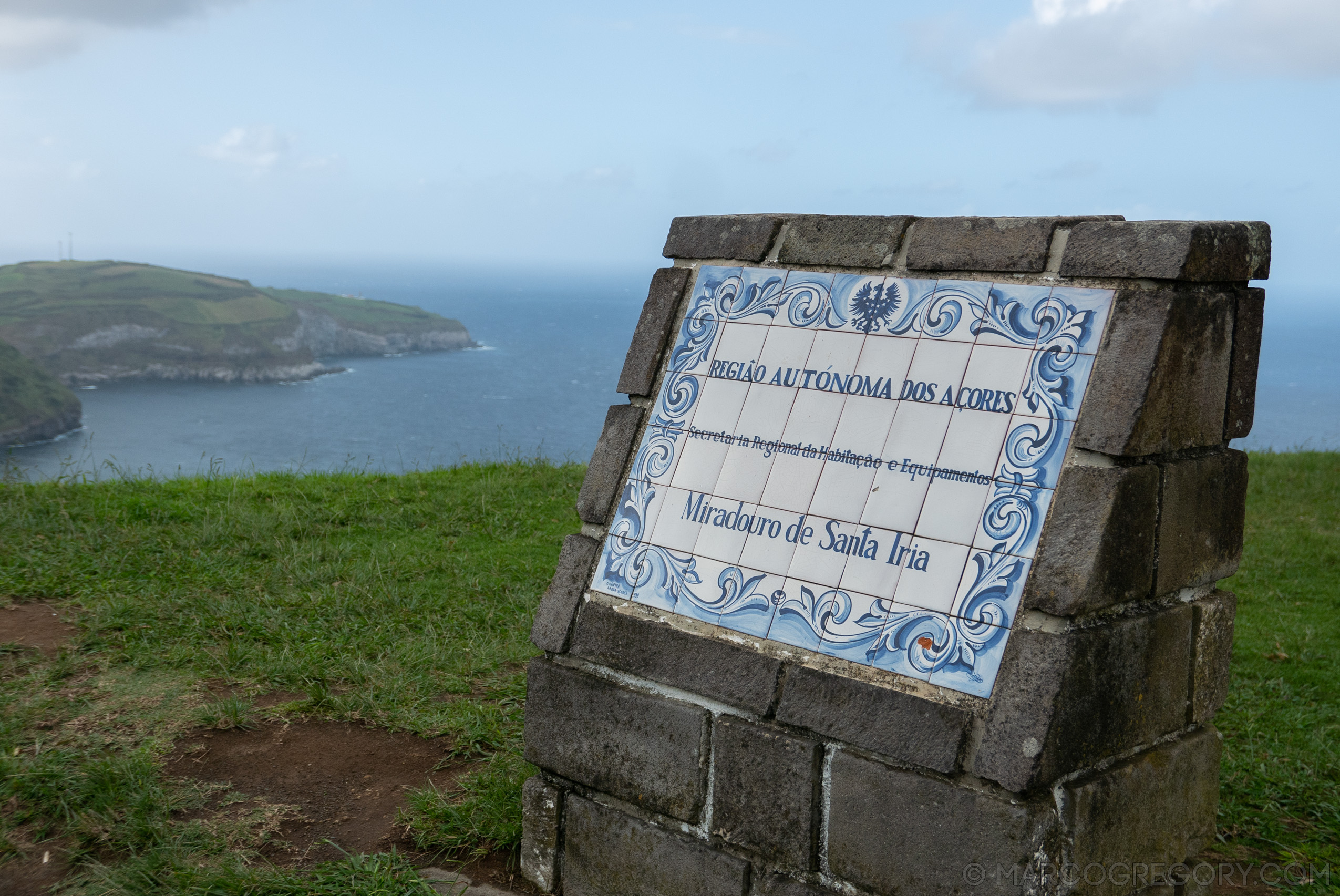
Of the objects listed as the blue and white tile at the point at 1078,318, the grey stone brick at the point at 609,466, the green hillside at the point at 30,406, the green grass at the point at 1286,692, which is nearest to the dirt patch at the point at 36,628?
the grey stone brick at the point at 609,466

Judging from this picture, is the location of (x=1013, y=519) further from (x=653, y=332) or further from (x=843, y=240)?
(x=653, y=332)

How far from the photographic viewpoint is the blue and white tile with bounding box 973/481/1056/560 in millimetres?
2348

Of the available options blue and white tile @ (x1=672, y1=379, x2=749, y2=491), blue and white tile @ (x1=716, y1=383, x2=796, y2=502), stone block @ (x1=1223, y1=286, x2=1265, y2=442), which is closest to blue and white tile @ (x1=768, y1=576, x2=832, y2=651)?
blue and white tile @ (x1=716, y1=383, x2=796, y2=502)

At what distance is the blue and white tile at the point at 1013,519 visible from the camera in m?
2.35

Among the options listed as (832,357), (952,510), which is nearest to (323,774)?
(832,357)

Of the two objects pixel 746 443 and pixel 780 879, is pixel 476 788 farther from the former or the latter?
pixel 746 443

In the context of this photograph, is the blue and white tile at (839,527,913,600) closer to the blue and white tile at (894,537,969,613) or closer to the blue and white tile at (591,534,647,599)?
the blue and white tile at (894,537,969,613)

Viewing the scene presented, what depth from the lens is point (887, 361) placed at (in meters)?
2.69

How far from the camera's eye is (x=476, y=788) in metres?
3.48

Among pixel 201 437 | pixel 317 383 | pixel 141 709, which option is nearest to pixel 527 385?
pixel 317 383

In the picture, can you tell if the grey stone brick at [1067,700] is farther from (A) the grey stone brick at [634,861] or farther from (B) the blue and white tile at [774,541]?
(A) the grey stone brick at [634,861]

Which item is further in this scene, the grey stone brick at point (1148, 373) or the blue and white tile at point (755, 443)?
the blue and white tile at point (755, 443)

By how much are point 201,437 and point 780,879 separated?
125ft

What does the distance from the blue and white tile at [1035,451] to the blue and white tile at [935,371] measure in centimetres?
19
